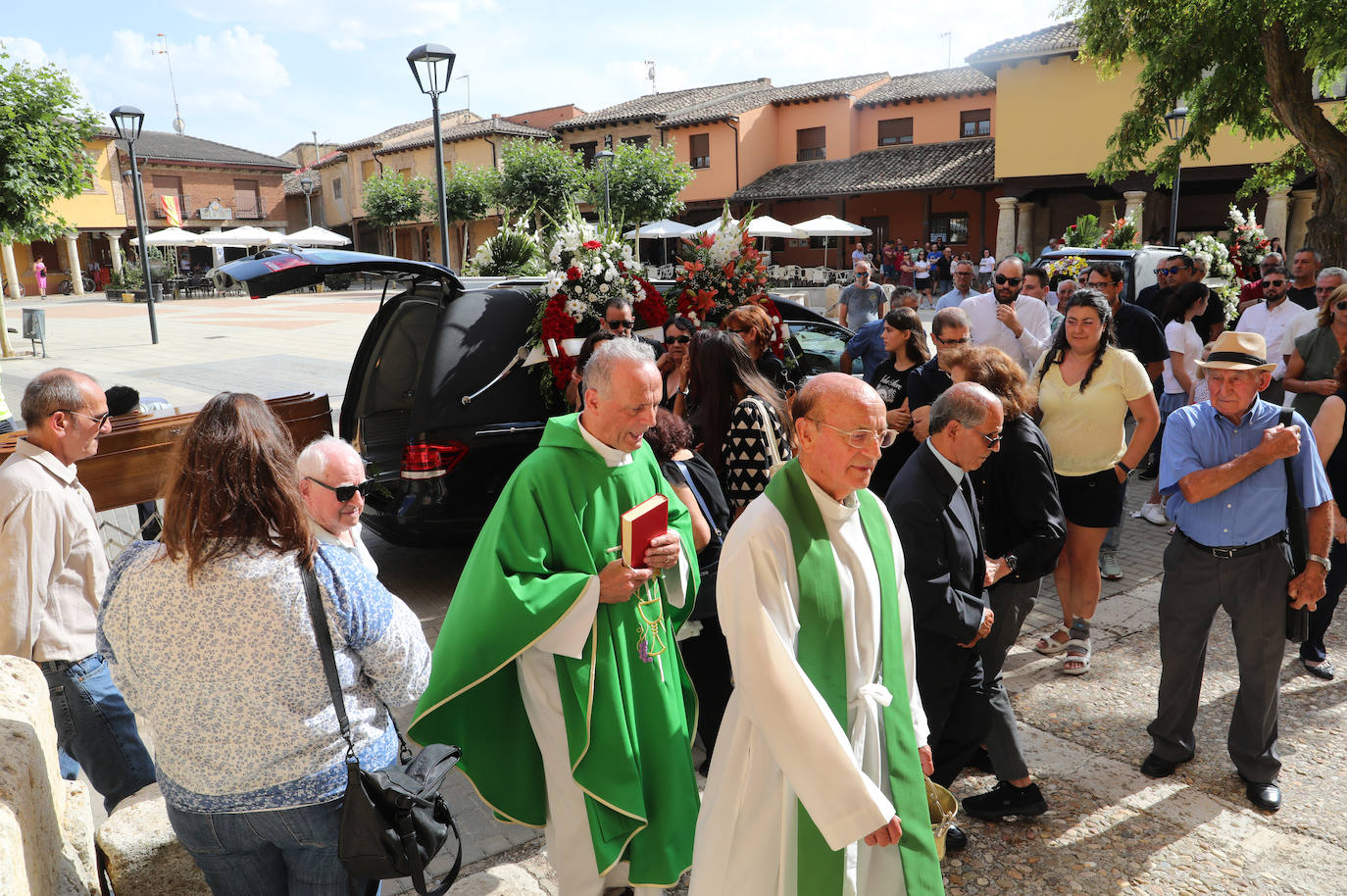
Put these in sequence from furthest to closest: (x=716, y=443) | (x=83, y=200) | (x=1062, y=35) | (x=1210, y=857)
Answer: (x=83, y=200) < (x=1062, y=35) < (x=716, y=443) < (x=1210, y=857)

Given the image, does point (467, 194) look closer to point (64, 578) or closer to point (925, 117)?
point (925, 117)

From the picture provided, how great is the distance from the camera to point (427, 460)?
5.31 m

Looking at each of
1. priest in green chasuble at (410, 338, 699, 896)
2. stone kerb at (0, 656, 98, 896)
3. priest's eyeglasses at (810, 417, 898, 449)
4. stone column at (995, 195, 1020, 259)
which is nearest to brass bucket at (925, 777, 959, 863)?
priest in green chasuble at (410, 338, 699, 896)

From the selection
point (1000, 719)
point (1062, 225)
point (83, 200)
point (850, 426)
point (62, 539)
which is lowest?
point (1000, 719)

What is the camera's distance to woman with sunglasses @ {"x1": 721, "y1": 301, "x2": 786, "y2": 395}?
540 centimetres

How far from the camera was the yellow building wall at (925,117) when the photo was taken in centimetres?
3416

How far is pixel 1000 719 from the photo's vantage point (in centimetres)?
347

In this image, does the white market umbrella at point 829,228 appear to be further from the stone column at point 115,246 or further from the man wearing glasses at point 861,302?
the stone column at point 115,246

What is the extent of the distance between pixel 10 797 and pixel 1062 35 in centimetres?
2956

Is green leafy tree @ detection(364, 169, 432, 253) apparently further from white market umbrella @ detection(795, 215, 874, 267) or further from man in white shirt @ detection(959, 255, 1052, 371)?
man in white shirt @ detection(959, 255, 1052, 371)

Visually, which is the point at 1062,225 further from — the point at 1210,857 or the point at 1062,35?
the point at 1210,857

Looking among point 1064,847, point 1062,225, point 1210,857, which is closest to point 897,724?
point 1064,847

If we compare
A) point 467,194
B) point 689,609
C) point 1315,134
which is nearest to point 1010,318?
point 689,609

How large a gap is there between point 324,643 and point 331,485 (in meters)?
0.46
